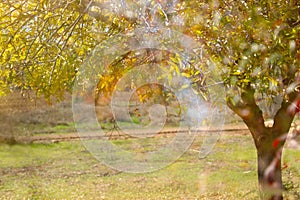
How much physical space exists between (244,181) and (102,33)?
396 centimetres

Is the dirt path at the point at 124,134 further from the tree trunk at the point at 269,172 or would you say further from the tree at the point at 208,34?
the tree at the point at 208,34

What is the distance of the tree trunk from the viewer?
4039 mm

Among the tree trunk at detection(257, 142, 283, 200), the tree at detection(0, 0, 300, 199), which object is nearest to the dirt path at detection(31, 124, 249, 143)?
the tree trunk at detection(257, 142, 283, 200)

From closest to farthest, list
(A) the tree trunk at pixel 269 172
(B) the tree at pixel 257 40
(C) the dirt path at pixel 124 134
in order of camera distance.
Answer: (B) the tree at pixel 257 40 < (A) the tree trunk at pixel 269 172 < (C) the dirt path at pixel 124 134

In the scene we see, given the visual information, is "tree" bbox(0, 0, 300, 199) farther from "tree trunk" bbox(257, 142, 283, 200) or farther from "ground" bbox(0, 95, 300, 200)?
"ground" bbox(0, 95, 300, 200)

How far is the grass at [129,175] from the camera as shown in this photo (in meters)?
6.25

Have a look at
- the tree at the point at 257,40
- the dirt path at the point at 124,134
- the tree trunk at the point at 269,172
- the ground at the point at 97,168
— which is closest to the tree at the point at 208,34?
the tree at the point at 257,40

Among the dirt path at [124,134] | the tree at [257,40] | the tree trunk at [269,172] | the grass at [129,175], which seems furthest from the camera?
the dirt path at [124,134]

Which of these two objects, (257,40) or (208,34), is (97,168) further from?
(257,40)

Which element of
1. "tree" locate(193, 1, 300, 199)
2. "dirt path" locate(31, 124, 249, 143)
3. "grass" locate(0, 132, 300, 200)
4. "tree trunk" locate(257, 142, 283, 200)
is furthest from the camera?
"dirt path" locate(31, 124, 249, 143)

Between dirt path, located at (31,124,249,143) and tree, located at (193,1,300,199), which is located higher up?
tree, located at (193,1,300,199)

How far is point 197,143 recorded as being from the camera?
8.60 m

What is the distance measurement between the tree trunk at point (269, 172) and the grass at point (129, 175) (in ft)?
4.13

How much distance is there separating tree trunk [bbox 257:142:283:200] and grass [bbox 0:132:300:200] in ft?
4.13
